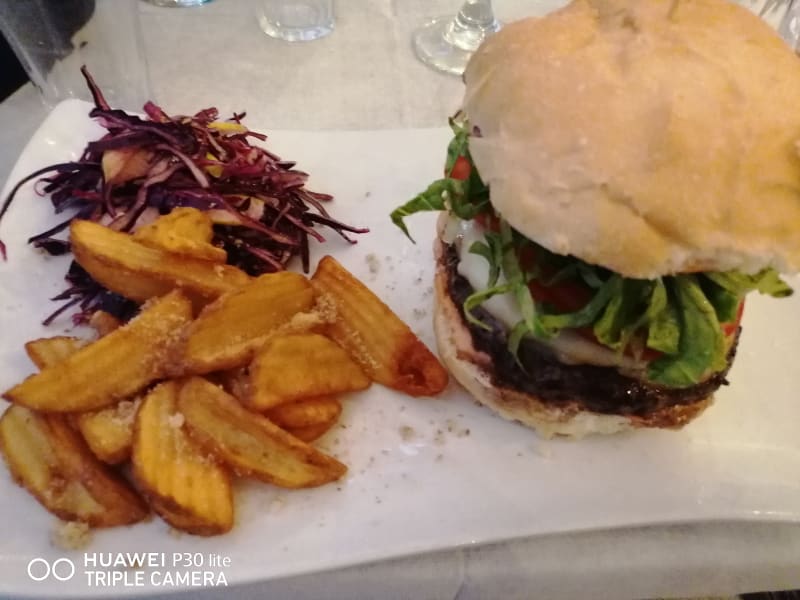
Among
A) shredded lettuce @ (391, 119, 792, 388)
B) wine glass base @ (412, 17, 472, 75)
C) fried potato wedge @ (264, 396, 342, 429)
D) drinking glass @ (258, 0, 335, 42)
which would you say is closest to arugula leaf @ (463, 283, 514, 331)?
shredded lettuce @ (391, 119, 792, 388)

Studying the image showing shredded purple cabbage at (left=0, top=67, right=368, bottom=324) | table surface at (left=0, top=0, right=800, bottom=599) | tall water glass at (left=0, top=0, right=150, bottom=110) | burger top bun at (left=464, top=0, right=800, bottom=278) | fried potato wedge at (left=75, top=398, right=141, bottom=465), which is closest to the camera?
burger top bun at (left=464, top=0, right=800, bottom=278)

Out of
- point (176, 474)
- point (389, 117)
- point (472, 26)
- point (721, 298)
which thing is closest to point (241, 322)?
point (176, 474)

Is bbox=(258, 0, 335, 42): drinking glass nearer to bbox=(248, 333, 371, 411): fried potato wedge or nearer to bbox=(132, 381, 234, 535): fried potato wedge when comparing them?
bbox=(248, 333, 371, 411): fried potato wedge

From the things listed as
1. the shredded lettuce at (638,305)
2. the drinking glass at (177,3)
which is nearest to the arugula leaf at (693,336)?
the shredded lettuce at (638,305)

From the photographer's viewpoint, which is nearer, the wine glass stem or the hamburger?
the hamburger

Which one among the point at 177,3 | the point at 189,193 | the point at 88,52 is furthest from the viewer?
the point at 177,3

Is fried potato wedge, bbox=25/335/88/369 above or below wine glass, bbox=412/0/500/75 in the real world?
above

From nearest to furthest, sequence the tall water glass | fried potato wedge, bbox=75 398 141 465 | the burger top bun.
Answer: the burger top bun
fried potato wedge, bbox=75 398 141 465
the tall water glass

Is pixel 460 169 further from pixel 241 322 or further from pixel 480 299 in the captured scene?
pixel 241 322
